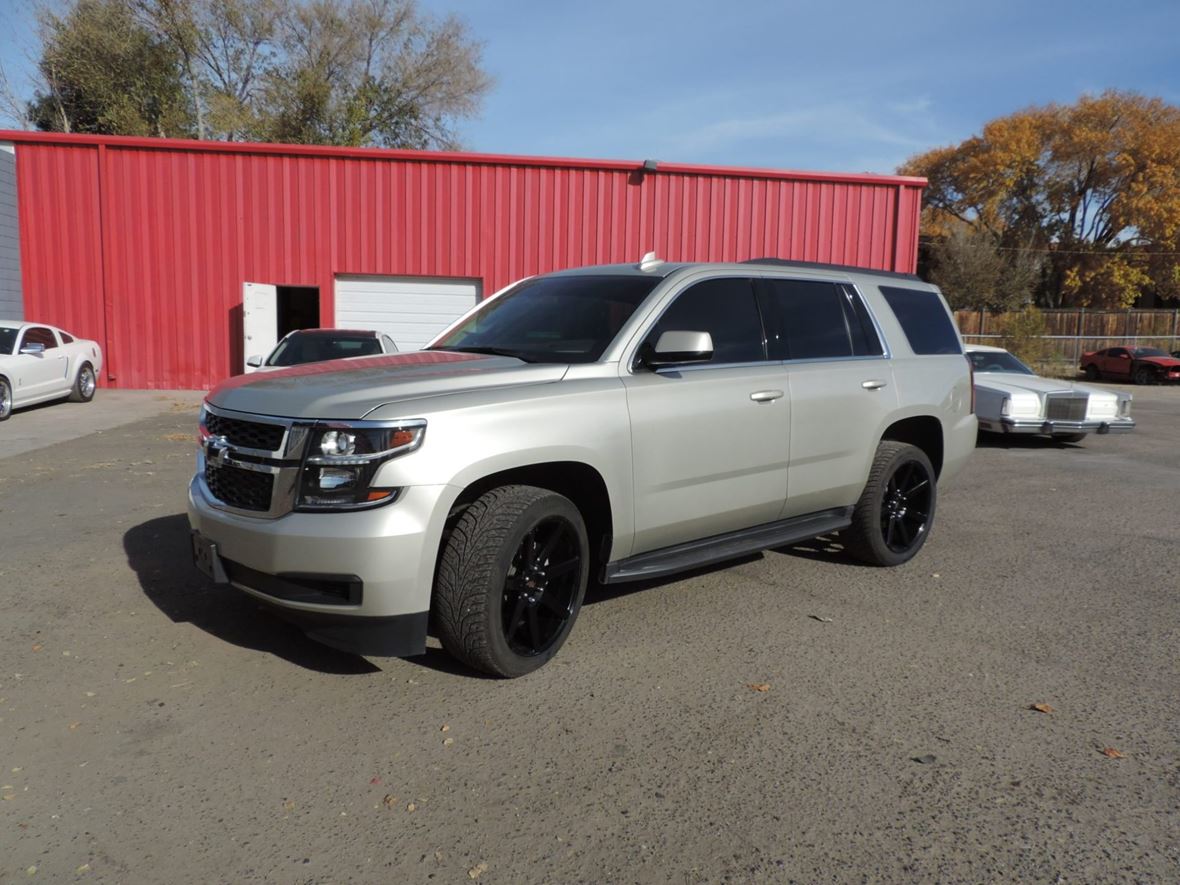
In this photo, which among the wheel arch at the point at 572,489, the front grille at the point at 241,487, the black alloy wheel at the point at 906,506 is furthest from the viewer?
the black alloy wheel at the point at 906,506

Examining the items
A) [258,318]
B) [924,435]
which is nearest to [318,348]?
[258,318]

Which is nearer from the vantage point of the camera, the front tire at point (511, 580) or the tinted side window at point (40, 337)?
the front tire at point (511, 580)

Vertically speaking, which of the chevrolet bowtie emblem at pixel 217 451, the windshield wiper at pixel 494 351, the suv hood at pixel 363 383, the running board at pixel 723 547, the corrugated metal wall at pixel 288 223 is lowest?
the running board at pixel 723 547

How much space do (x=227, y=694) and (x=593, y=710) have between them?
4.97ft

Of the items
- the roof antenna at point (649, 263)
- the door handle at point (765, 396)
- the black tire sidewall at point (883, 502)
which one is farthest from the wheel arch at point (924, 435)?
the roof antenna at point (649, 263)

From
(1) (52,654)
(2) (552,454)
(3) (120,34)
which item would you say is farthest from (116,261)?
(3) (120,34)

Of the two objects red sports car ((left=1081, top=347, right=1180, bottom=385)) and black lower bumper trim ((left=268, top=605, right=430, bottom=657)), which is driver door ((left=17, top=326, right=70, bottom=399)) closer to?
black lower bumper trim ((left=268, top=605, right=430, bottom=657))

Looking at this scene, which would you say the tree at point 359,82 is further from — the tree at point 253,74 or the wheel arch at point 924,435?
the wheel arch at point 924,435

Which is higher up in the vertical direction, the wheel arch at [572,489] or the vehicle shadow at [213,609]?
the wheel arch at [572,489]

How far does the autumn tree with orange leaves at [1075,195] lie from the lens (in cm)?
4450

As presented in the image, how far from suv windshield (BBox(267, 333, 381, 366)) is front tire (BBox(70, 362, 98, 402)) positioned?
20.2 ft

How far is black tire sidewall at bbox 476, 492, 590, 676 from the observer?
11.6 feet

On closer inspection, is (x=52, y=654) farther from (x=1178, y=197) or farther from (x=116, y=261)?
(x=1178, y=197)

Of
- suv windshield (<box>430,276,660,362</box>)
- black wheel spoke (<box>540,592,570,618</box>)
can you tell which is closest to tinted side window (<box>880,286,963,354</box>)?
suv windshield (<box>430,276,660,362</box>)
